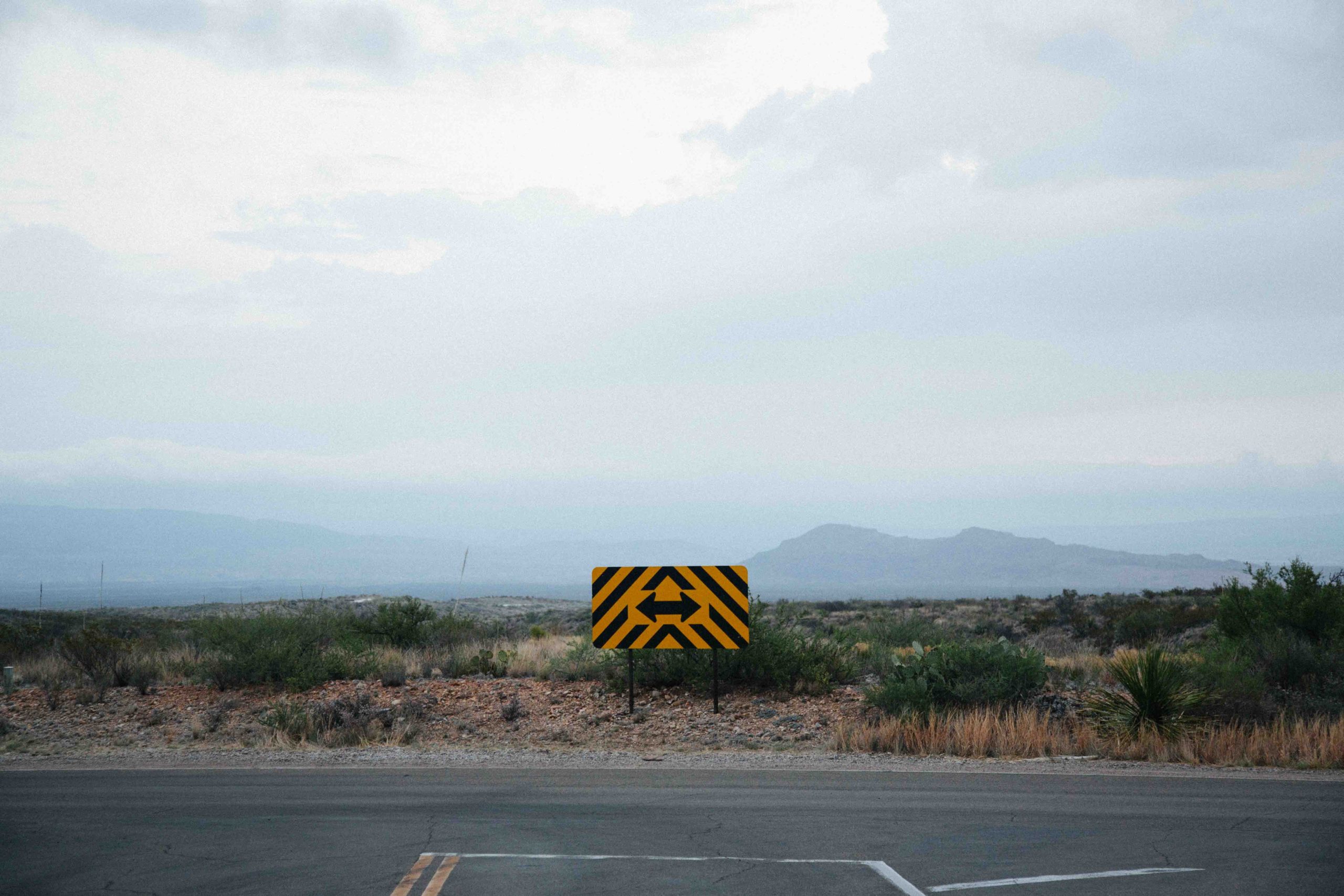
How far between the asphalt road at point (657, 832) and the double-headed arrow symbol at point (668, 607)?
4.09 m

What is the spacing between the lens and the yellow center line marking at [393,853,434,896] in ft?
22.9

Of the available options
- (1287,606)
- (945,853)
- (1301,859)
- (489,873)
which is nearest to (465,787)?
(489,873)

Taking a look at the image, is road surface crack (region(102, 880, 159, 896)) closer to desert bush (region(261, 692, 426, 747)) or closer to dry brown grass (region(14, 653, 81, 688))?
desert bush (region(261, 692, 426, 747))

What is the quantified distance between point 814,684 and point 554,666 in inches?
211

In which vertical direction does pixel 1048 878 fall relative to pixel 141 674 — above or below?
above

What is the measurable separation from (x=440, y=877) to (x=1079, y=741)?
32.0ft

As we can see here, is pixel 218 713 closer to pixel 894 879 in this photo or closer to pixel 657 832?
pixel 657 832

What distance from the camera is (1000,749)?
1365cm

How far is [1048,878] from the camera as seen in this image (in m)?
7.30

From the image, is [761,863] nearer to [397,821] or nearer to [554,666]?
[397,821]

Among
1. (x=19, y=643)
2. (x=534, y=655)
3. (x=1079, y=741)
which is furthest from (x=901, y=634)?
(x=19, y=643)

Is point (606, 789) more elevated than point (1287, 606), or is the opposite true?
point (1287, 606)

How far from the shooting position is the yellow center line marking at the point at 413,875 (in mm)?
6973

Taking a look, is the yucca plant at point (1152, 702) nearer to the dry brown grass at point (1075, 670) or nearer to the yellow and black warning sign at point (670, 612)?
the dry brown grass at point (1075, 670)
